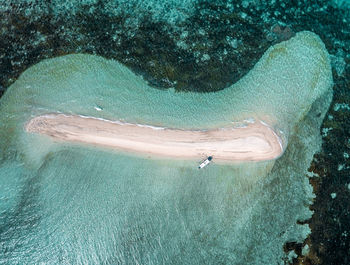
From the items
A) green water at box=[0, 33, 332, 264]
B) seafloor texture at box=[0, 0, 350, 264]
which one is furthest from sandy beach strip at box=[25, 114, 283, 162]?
seafloor texture at box=[0, 0, 350, 264]

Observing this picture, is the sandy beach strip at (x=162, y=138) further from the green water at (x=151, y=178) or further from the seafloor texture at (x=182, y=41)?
the seafloor texture at (x=182, y=41)

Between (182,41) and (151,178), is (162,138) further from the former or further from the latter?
(182,41)

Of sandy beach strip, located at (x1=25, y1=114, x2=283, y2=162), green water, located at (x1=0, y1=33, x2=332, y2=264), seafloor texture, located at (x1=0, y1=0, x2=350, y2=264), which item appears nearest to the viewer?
green water, located at (x1=0, y1=33, x2=332, y2=264)

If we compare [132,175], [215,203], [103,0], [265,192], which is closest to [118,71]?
[103,0]

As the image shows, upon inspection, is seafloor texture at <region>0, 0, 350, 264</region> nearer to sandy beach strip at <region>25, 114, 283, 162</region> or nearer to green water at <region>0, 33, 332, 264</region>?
green water at <region>0, 33, 332, 264</region>

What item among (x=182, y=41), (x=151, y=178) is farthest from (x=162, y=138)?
(x=182, y=41)

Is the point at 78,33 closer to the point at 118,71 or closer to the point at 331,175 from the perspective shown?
the point at 118,71

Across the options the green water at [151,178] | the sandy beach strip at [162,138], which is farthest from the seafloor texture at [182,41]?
the sandy beach strip at [162,138]

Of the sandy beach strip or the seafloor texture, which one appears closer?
the sandy beach strip
